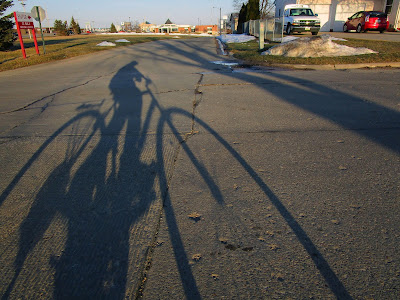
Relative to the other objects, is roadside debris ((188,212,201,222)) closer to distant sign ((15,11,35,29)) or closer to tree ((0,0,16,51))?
distant sign ((15,11,35,29))

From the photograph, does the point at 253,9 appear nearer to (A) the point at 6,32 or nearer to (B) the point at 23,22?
(A) the point at 6,32

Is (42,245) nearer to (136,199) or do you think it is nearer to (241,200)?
(136,199)

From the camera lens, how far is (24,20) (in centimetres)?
1589

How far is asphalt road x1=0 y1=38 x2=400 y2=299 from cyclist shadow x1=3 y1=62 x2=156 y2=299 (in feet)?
0.04

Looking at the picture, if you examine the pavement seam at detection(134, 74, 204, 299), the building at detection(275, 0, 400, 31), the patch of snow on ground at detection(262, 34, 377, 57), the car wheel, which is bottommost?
the pavement seam at detection(134, 74, 204, 299)

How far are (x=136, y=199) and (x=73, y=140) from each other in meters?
2.14

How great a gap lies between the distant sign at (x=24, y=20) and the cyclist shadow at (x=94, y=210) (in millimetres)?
14624

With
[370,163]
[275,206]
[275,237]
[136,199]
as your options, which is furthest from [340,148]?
[136,199]

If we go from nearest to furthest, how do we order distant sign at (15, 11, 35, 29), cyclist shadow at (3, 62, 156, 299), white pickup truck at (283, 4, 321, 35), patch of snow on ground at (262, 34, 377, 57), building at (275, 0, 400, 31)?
cyclist shadow at (3, 62, 156, 299)
patch of snow on ground at (262, 34, 377, 57)
distant sign at (15, 11, 35, 29)
white pickup truck at (283, 4, 321, 35)
building at (275, 0, 400, 31)

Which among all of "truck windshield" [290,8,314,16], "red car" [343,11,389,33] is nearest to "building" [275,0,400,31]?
"red car" [343,11,389,33]

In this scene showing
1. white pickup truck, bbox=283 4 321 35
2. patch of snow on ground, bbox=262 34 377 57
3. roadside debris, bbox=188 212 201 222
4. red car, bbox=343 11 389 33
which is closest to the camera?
roadside debris, bbox=188 212 201 222

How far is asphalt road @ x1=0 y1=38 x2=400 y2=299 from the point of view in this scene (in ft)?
6.13

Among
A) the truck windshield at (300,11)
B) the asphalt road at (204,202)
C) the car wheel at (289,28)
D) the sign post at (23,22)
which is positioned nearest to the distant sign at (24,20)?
the sign post at (23,22)

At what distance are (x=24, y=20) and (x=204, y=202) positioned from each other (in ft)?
59.5
